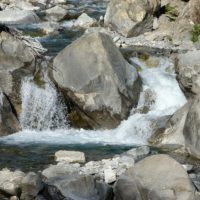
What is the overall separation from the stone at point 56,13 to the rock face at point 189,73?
10.5 metres

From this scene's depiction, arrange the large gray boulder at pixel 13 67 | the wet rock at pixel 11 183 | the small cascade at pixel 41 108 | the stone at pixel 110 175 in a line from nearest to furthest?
the wet rock at pixel 11 183, the stone at pixel 110 175, the large gray boulder at pixel 13 67, the small cascade at pixel 41 108

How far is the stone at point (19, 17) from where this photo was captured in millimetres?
27844

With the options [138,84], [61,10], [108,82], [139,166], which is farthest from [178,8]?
[139,166]

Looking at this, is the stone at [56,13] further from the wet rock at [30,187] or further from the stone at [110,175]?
the wet rock at [30,187]

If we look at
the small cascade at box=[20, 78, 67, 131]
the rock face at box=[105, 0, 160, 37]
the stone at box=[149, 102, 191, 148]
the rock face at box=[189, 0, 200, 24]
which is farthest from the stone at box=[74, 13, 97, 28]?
the stone at box=[149, 102, 191, 148]

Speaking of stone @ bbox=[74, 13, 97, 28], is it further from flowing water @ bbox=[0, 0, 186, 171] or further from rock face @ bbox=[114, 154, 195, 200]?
rock face @ bbox=[114, 154, 195, 200]

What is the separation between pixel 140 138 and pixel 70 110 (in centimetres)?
237

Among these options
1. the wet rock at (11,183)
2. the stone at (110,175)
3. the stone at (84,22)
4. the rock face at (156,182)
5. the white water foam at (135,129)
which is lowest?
the stone at (84,22)

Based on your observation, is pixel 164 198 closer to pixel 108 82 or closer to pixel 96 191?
pixel 96 191

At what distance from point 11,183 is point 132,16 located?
49.3ft

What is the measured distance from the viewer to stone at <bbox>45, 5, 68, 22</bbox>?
28938mm

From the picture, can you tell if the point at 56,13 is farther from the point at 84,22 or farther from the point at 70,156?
→ the point at 70,156

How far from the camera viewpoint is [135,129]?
17.1m

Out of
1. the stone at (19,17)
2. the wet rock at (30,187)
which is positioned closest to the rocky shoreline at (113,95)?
the wet rock at (30,187)
